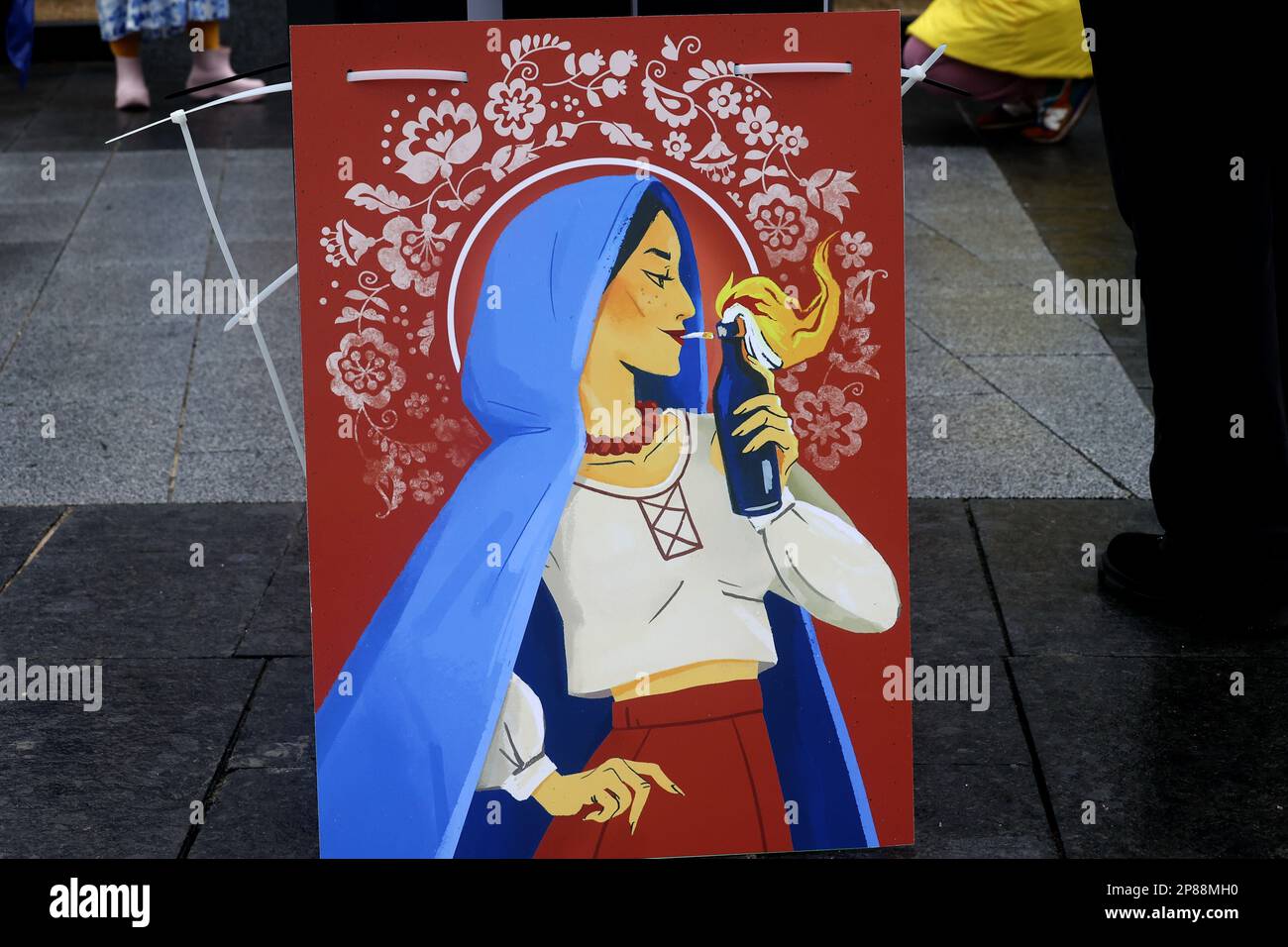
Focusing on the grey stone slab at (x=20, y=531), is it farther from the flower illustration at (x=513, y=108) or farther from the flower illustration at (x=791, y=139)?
the flower illustration at (x=791, y=139)

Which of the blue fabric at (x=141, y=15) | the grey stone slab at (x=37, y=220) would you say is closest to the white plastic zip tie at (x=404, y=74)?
the grey stone slab at (x=37, y=220)

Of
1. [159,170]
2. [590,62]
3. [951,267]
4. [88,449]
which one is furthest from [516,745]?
[159,170]

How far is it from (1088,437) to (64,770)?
3.32 m

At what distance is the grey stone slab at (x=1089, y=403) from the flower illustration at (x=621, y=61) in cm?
266

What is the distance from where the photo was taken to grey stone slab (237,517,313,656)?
12.7 feet

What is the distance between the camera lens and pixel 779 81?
2.72 meters

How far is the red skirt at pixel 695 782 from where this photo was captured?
2.88 metres

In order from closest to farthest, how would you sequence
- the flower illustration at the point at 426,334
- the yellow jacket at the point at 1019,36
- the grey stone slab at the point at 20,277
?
the flower illustration at the point at 426,334
the grey stone slab at the point at 20,277
the yellow jacket at the point at 1019,36

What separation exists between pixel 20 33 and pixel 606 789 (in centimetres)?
658

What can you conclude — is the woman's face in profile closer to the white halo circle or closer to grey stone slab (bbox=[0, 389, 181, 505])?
the white halo circle

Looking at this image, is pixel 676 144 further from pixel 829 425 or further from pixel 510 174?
pixel 829 425

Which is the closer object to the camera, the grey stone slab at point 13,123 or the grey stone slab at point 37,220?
the grey stone slab at point 37,220

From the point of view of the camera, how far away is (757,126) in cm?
273
